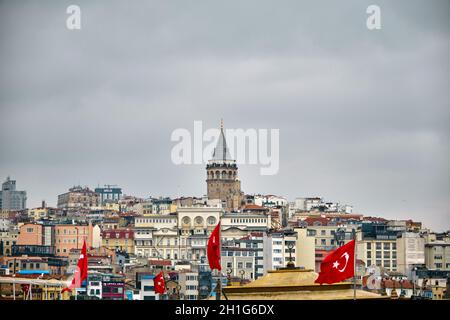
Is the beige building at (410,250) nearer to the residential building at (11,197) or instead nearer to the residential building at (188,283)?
the residential building at (188,283)

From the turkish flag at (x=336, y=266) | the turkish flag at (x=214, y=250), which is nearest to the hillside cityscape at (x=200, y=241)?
the turkish flag at (x=214, y=250)

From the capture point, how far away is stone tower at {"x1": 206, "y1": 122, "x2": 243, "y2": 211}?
66.9m

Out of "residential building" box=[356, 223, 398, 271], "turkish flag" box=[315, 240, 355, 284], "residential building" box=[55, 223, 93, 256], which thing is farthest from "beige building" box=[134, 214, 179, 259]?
"turkish flag" box=[315, 240, 355, 284]

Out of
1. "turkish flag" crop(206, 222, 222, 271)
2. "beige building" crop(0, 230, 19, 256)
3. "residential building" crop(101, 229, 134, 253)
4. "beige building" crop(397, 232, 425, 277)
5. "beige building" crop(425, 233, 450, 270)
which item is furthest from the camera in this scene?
"residential building" crop(101, 229, 134, 253)

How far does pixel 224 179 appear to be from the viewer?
6769 cm

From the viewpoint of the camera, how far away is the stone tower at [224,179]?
66875 mm

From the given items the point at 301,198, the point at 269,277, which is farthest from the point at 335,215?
the point at 269,277

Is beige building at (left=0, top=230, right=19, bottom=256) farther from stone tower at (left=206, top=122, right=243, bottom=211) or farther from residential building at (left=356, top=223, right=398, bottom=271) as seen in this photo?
residential building at (left=356, top=223, right=398, bottom=271)

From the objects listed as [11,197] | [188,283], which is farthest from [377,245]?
[11,197]

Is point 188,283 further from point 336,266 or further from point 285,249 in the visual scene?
point 336,266

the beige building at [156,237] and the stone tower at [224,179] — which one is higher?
the stone tower at [224,179]

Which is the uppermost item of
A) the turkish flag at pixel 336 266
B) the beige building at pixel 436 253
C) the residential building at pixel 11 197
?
the residential building at pixel 11 197
